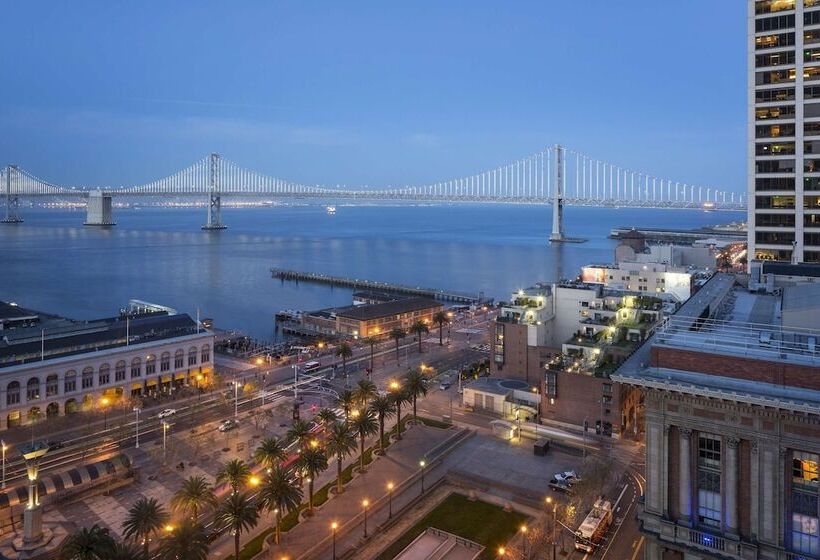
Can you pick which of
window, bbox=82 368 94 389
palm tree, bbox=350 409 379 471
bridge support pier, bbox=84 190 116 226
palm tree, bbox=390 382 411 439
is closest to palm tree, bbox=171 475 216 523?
palm tree, bbox=350 409 379 471

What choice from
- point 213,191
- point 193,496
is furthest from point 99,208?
point 193,496

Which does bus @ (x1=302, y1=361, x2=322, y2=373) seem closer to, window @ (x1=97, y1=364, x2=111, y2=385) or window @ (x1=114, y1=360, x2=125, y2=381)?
window @ (x1=114, y1=360, x2=125, y2=381)

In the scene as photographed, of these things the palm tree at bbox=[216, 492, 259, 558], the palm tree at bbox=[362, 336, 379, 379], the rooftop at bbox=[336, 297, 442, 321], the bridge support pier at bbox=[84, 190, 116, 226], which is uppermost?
the bridge support pier at bbox=[84, 190, 116, 226]

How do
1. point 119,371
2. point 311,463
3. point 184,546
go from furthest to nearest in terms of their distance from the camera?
point 119,371 < point 311,463 < point 184,546

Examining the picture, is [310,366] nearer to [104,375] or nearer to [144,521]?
[104,375]

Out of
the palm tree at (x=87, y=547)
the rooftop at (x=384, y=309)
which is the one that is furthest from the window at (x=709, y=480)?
the rooftop at (x=384, y=309)

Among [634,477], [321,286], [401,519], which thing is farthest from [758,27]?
[321,286]

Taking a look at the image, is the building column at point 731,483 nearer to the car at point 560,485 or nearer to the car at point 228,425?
the car at point 560,485
